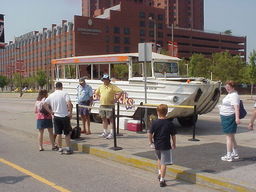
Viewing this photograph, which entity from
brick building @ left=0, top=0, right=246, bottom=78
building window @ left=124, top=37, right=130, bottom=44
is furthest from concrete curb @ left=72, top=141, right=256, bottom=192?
building window @ left=124, top=37, right=130, bottom=44

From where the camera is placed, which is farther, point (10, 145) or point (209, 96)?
point (209, 96)

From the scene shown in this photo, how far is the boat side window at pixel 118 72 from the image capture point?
43.5 ft

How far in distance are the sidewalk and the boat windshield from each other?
8.75 ft

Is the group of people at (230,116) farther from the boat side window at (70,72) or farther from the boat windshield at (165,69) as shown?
the boat side window at (70,72)

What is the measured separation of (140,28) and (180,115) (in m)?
111

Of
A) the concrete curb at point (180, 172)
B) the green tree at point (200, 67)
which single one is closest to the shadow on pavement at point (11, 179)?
the concrete curb at point (180, 172)

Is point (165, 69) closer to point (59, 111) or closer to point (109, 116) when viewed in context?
point (109, 116)

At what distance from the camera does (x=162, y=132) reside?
627cm

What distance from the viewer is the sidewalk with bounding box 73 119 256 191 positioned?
6152 mm

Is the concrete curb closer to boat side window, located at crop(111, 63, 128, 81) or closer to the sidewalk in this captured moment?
the sidewalk

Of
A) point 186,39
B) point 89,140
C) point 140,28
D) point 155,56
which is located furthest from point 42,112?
point 186,39

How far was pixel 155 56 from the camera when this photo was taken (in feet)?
43.2

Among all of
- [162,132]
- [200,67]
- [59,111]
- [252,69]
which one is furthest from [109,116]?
[200,67]

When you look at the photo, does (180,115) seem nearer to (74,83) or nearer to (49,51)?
(74,83)
